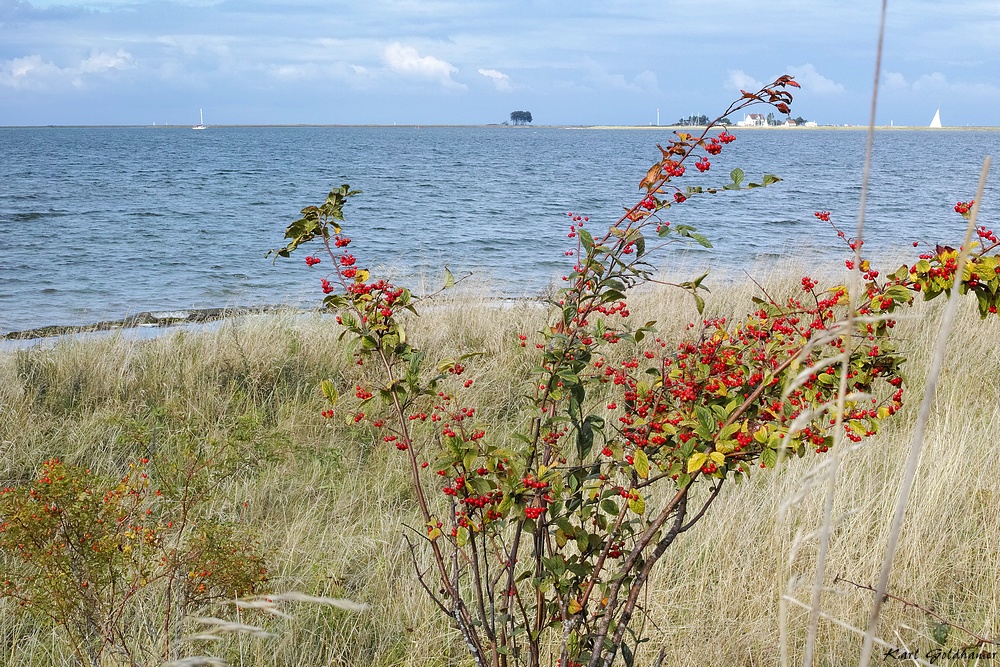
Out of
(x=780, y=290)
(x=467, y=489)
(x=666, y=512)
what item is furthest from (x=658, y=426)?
(x=780, y=290)

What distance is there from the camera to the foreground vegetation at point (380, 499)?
283 cm

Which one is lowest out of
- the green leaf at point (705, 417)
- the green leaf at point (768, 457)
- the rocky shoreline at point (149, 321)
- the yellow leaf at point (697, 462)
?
the rocky shoreline at point (149, 321)

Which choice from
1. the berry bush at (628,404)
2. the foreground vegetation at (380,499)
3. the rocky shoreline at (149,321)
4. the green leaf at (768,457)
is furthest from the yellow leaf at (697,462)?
the rocky shoreline at (149,321)

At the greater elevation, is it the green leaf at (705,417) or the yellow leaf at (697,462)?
the green leaf at (705,417)

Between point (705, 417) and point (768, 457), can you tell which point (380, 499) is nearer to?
point (705, 417)

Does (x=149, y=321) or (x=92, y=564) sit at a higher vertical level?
(x=92, y=564)

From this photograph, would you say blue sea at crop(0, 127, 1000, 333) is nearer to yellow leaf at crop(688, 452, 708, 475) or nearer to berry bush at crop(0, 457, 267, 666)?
berry bush at crop(0, 457, 267, 666)

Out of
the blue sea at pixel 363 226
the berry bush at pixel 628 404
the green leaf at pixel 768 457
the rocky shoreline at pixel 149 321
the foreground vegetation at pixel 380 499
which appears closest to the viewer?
the green leaf at pixel 768 457

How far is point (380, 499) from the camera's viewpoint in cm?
391

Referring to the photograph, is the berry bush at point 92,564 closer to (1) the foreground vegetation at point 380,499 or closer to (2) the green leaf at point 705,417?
(1) the foreground vegetation at point 380,499

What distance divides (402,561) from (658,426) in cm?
177

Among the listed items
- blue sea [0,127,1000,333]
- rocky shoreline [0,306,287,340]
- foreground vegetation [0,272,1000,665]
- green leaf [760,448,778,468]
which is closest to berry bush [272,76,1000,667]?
green leaf [760,448,778,468]

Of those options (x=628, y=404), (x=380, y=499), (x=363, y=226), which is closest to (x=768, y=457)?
(x=628, y=404)

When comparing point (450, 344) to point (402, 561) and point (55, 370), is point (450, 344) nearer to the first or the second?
point (55, 370)
